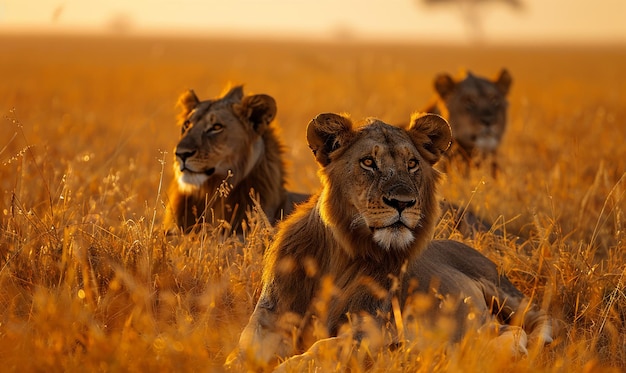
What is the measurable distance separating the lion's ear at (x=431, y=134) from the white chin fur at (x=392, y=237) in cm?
61

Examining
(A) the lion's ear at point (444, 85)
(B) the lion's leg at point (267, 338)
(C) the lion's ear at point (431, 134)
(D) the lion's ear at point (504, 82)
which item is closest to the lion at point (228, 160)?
(C) the lion's ear at point (431, 134)

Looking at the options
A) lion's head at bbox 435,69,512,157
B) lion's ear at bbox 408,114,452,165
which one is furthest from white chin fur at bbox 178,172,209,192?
lion's head at bbox 435,69,512,157

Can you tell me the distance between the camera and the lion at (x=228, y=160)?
6.82 metres

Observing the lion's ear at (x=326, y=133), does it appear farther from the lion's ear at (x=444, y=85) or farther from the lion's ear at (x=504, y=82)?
the lion's ear at (x=504, y=82)

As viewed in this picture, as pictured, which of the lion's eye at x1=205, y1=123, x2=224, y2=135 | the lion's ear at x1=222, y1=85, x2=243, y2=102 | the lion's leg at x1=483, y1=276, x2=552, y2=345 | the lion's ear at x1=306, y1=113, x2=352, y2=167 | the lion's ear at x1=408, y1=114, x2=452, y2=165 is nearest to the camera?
the lion's ear at x1=306, y1=113, x2=352, y2=167

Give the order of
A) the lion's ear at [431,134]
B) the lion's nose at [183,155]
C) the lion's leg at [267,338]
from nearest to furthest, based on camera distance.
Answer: the lion's leg at [267,338] → the lion's ear at [431,134] → the lion's nose at [183,155]

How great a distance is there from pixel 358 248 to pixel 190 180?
2.69 meters

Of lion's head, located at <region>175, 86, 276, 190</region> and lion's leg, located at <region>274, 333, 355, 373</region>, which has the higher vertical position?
lion's head, located at <region>175, 86, 276, 190</region>

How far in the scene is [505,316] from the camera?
535 centimetres

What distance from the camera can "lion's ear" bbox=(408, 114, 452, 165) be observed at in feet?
15.5

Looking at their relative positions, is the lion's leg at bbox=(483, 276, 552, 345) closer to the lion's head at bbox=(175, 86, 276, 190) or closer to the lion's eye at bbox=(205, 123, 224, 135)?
the lion's head at bbox=(175, 86, 276, 190)

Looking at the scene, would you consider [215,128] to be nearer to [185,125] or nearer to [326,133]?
[185,125]

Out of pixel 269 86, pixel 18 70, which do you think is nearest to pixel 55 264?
pixel 269 86

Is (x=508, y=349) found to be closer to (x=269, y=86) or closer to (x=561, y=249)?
(x=561, y=249)
